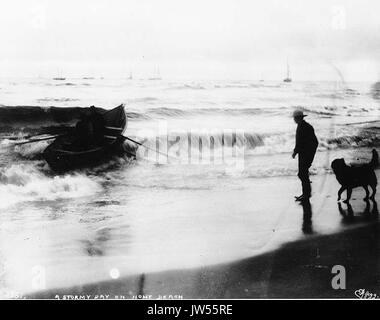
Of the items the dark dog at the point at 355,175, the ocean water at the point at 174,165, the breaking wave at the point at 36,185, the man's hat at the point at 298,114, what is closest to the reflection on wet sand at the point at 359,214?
the dark dog at the point at 355,175

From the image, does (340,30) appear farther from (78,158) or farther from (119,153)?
(78,158)

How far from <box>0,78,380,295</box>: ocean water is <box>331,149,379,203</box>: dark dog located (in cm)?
6

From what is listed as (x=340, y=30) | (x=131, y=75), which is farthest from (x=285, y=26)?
(x=131, y=75)

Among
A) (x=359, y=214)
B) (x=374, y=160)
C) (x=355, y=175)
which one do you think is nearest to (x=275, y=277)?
(x=359, y=214)

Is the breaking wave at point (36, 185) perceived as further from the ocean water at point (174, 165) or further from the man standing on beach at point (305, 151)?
the man standing on beach at point (305, 151)

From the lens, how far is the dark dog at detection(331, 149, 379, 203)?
269 cm

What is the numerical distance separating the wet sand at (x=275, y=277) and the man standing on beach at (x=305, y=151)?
32cm

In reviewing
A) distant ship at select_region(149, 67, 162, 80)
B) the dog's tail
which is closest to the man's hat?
the dog's tail

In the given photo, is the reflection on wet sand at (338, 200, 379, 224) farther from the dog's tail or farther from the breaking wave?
the breaking wave

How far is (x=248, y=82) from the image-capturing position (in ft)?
9.17

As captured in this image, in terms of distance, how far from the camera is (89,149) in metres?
2.75

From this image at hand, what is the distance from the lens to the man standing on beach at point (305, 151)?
2.69m

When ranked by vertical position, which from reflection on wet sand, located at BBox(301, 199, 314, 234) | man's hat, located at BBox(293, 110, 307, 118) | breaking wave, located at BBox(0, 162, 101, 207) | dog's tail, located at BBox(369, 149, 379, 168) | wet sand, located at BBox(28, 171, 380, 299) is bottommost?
wet sand, located at BBox(28, 171, 380, 299)

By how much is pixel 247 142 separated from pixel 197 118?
372 millimetres
